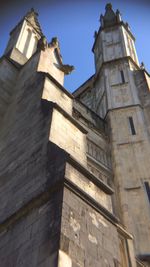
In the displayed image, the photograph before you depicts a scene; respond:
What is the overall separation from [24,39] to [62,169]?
28.4 ft

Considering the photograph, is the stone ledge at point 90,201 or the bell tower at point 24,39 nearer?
the stone ledge at point 90,201

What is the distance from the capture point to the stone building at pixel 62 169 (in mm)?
3305

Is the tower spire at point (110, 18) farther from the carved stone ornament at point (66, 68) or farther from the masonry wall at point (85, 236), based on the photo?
the masonry wall at point (85, 236)

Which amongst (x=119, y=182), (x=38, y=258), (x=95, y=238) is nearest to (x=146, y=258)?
(x=119, y=182)

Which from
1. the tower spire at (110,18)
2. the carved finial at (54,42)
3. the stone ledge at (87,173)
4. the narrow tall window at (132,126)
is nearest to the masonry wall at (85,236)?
the stone ledge at (87,173)

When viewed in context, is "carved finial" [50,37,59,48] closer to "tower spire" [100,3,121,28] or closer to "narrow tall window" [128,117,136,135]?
"narrow tall window" [128,117,136,135]

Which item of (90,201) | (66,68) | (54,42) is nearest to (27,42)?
(54,42)

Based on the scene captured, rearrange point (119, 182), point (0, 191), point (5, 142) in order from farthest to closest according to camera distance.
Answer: point (119, 182)
point (5, 142)
point (0, 191)

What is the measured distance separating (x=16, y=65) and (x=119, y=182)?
13.1 ft

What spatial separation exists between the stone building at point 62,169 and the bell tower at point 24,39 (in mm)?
41

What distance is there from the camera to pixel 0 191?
14.8 ft

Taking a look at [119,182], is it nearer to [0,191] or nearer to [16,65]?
[16,65]

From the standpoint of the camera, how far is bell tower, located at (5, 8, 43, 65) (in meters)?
10.3

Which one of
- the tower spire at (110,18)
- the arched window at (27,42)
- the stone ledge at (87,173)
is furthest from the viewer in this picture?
the tower spire at (110,18)
